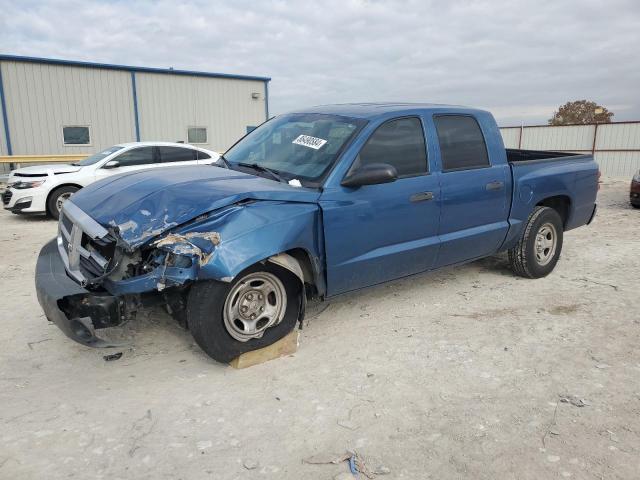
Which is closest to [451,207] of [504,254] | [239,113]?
[504,254]

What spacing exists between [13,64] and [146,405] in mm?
17581

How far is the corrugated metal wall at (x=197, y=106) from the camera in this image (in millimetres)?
19438

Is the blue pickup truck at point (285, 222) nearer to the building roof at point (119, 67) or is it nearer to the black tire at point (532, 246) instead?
the black tire at point (532, 246)

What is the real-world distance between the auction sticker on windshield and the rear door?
116 centimetres

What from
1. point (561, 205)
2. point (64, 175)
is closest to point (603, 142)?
point (561, 205)

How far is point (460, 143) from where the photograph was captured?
4.74m

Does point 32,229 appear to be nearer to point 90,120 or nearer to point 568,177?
point 568,177

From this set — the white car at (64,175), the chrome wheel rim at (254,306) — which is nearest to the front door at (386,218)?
the chrome wheel rim at (254,306)

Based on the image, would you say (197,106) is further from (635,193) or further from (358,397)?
(358,397)

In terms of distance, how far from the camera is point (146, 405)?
3107 millimetres

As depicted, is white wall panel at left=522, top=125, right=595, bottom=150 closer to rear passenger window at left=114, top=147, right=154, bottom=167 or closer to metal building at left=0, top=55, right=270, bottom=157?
metal building at left=0, top=55, right=270, bottom=157

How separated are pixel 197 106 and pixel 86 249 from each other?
18.3 m

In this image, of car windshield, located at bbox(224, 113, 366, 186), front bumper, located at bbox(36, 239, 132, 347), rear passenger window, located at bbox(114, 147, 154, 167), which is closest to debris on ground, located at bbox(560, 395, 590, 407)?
car windshield, located at bbox(224, 113, 366, 186)

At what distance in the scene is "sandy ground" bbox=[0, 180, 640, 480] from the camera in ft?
8.50
